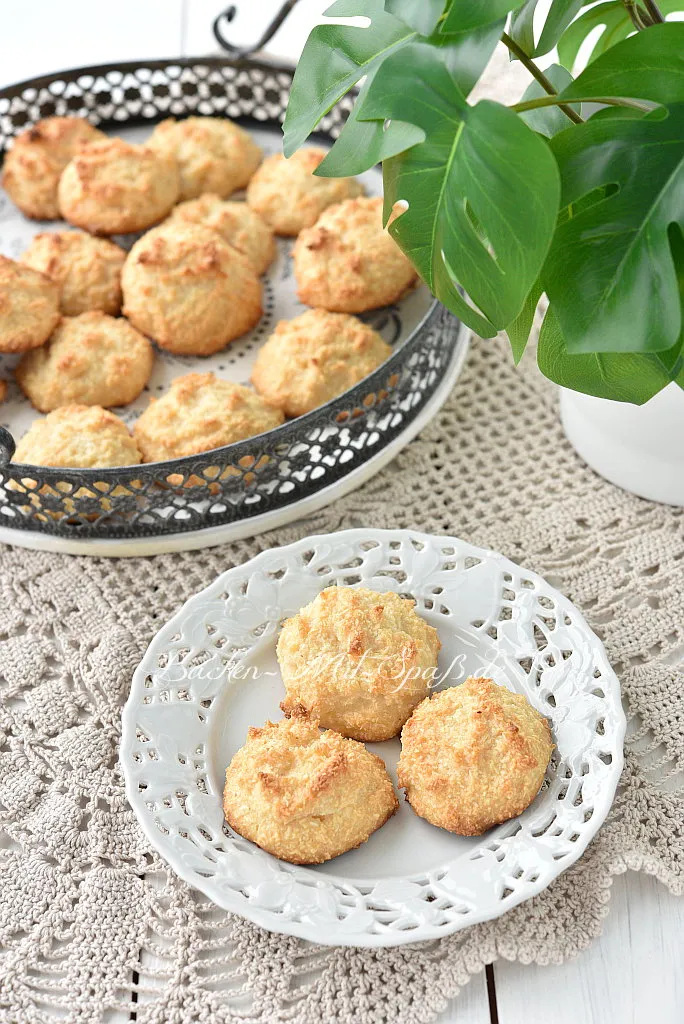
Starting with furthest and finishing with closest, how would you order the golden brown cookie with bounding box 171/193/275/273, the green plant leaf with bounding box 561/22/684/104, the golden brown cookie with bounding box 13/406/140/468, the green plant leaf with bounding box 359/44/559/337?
the golden brown cookie with bounding box 171/193/275/273
the golden brown cookie with bounding box 13/406/140/468
the green plant leaf with bounding box 561/22/684/104
the green plant leaf with bounding box 359/44/559/337

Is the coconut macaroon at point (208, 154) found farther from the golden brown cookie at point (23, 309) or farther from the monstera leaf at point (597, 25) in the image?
the monstera leaf at point (597, 25)

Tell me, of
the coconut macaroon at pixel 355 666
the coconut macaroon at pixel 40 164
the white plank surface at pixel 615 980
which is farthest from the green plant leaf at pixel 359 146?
the coconut macaroon at pixel 40 164

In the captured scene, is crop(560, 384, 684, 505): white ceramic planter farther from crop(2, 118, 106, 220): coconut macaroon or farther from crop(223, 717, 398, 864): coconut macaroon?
crop(2, 118, 106, 220): coconut macaroon

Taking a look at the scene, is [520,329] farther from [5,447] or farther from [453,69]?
[5,447]

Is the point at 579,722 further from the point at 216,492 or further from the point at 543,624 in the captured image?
the point at 216,492

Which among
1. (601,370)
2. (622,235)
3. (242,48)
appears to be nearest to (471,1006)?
(601,370)

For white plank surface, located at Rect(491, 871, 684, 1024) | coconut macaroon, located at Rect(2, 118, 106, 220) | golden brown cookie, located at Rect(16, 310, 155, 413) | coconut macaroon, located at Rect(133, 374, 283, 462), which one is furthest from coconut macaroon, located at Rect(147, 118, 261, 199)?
white plank surface, located at Rect(491, 871, 684, 1024)

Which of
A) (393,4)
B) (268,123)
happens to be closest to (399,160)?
(393,4)
